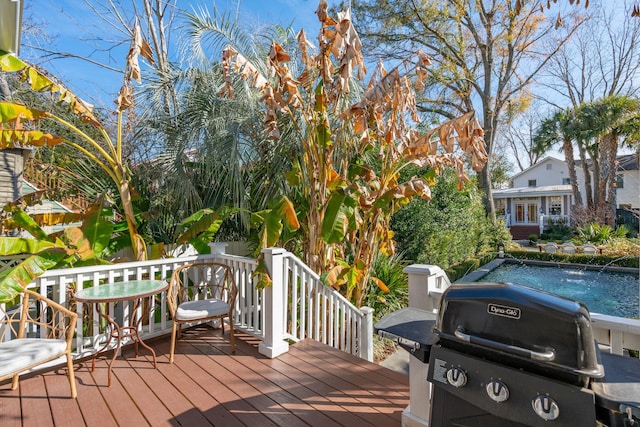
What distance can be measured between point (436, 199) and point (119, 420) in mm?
8478

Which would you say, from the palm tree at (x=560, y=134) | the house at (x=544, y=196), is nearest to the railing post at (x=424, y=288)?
the palm tree at (x=560, y=134)

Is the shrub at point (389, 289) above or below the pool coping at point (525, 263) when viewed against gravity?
above

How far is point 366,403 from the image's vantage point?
2.60 metres

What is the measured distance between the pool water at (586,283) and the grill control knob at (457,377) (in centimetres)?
847

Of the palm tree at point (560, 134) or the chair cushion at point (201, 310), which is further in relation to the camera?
the palm tree at point (560, 134)

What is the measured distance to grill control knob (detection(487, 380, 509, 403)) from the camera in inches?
50.4

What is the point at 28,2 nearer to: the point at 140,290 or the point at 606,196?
the point at 140,290

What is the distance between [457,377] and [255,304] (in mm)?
2798

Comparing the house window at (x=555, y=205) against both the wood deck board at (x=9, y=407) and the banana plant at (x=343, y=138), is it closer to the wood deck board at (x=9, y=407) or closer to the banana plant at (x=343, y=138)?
Answer: the banana plant at (x=343, y=138)

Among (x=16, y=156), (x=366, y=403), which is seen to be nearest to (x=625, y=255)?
(x=366, y=403)

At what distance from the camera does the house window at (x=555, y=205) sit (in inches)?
920

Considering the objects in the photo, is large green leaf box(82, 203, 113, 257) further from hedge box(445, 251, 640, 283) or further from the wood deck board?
hedge box(445, 251, 640, 283)

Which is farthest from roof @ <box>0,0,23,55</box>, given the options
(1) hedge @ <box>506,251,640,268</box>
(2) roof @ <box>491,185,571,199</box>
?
(2) roof @ <box>491,185,571,199</box>

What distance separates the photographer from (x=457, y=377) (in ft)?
4.63
